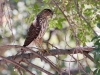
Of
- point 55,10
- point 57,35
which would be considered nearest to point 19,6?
point 57,35

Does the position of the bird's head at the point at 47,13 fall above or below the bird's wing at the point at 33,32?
above

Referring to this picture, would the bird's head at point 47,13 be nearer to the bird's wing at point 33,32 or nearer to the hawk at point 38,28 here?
the hawk at point 38,28

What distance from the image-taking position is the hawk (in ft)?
13.7

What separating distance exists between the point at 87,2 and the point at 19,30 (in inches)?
112

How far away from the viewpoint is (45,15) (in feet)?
13.9

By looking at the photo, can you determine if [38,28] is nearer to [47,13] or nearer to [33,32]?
[33,32]

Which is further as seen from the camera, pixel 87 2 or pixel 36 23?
pixel 36 23

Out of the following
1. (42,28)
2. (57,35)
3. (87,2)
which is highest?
(87,2)

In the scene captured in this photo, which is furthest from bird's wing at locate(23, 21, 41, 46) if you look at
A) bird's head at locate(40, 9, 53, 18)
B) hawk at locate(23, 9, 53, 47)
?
bird's head at locate(40, 9, 53, 18)

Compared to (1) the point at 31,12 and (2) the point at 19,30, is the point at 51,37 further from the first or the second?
(1) the point at 31,12

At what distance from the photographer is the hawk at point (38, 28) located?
4184mm

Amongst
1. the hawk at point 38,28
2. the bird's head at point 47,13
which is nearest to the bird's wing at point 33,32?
the hawk at point 38,28

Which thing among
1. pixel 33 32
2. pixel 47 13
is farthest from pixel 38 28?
pixel 47 13

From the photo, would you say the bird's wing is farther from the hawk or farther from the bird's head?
the bird's head
